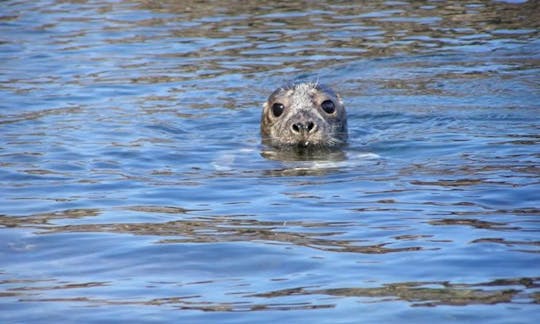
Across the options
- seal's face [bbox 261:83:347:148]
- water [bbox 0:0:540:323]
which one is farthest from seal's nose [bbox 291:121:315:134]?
water [bbox 0:0:540:323]

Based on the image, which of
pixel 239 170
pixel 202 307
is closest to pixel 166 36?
pixel 239 170

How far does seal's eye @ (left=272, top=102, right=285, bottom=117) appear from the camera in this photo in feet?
38.3

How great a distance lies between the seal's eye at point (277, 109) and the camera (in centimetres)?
1166

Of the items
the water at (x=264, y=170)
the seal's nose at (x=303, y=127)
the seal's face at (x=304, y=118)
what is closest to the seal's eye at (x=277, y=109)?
the seal's face at (x=304, y=118)

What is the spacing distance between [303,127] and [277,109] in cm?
68

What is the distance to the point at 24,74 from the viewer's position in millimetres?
15148

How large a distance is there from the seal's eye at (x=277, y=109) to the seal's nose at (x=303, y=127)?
0.54 meters

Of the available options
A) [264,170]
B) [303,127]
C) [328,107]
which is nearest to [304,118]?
[303,127]

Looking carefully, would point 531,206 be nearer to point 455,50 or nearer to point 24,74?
point 455,50

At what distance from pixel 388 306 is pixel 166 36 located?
12203 millimetres

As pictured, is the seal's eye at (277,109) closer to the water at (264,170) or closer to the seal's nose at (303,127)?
the water at (264,170)

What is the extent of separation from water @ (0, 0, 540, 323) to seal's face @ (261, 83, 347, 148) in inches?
9.9

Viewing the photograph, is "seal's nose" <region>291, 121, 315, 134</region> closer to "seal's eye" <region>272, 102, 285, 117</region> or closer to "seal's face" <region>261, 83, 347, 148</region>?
"seal's face" <region>261, 83, 347, 148</region>

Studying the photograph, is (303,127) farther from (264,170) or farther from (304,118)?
(264,170)
